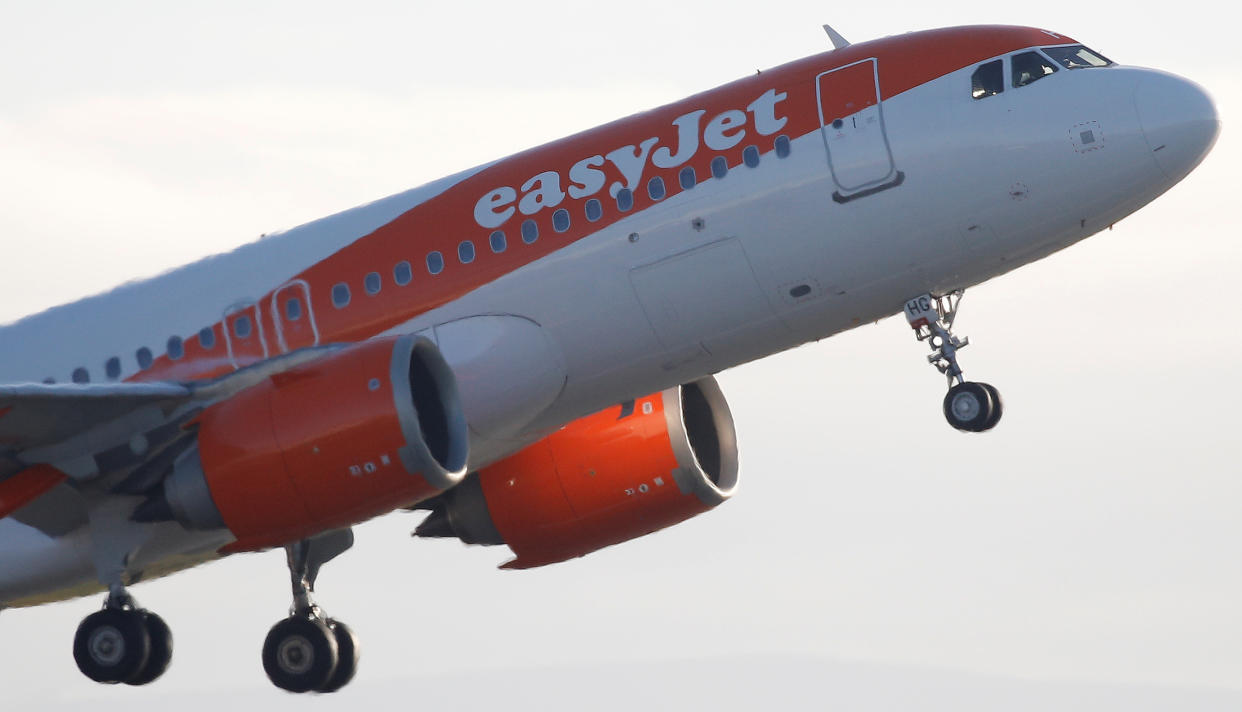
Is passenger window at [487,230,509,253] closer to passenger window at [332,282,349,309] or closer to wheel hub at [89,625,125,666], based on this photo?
passenger window at [332,282,349,309]

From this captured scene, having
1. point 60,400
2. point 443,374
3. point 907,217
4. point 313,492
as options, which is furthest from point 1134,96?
point 60,400

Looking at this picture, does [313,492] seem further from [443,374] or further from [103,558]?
[103,558]

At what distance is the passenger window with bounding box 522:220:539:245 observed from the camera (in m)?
28.6

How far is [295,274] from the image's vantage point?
29.8 meters

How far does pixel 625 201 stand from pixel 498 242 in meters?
1.68

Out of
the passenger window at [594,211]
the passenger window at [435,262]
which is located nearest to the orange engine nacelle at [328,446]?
the passenger window at [435,262]

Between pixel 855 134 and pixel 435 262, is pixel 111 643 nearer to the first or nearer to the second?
pixel 435 262

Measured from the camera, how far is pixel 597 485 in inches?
1277

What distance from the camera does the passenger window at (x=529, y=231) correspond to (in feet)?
93.8

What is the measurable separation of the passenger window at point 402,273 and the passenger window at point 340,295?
0.66 metres

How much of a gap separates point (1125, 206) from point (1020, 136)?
4.83ft

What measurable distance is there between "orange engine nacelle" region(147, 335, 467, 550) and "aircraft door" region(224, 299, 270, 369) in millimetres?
1805

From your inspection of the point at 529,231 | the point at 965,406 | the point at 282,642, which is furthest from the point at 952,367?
the point at 282,642

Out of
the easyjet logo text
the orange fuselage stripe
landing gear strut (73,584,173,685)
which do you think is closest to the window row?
the easyjet logo text
